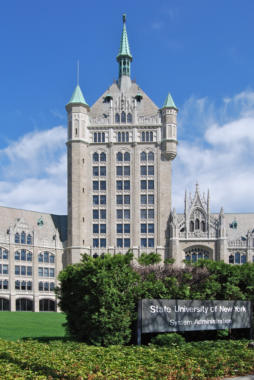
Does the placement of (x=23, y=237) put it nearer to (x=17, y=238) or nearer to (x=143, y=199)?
(x=17, y=238)

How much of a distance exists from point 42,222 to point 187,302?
61590mm

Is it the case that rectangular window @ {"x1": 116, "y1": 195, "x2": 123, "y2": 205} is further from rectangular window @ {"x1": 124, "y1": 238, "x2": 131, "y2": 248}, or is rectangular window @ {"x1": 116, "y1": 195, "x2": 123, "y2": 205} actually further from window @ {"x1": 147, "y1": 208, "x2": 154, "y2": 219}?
rectangular window @ {"x1": 124, "y1": 238, "x2": 131, "y2": 248}

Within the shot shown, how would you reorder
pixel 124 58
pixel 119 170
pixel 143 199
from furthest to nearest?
pixel 124 58 → pixel 119 170 → pixel 143 199

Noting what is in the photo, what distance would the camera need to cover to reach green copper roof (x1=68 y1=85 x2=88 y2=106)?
85.2 m

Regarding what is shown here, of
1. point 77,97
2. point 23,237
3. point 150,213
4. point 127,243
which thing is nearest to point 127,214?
point 150,213

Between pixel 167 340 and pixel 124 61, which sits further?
pixel 124 61

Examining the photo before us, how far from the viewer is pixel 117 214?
83250mm

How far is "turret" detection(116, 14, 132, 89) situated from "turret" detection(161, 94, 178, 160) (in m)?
10.2

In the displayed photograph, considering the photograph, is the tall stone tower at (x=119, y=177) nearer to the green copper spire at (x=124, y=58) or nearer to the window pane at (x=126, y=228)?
the window pane at (x=126, y=228)

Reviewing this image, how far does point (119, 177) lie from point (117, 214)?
668cm

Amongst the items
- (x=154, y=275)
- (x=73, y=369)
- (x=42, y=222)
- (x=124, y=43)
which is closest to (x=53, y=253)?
(x=42, y=222)

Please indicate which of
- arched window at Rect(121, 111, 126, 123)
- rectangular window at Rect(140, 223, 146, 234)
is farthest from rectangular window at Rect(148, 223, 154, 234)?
arched window at Rect(121, 111, 126, 123)

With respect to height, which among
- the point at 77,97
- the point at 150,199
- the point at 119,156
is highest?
the point at 77,97

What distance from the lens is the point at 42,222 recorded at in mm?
84625
